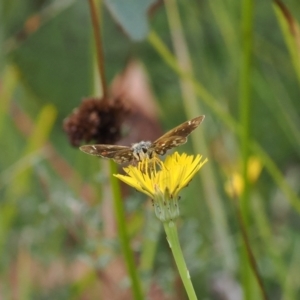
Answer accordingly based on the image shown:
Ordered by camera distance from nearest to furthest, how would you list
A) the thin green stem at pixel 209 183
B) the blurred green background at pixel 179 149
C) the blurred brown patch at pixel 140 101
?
1. the blurred green background at pixel 179 149
2. the thin green stem at pixel 209 183
3. the blurred brown patch at pixel 140 101

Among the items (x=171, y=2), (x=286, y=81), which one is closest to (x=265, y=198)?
(x=286, y=81)

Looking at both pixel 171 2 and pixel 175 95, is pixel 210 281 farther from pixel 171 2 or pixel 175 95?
pixel 175 95

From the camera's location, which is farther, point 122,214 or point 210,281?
point 210,281

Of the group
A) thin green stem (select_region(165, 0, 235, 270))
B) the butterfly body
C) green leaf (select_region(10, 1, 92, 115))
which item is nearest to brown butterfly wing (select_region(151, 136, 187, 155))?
the butterfly body

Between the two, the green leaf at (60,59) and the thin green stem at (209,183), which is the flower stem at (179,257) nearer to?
the thin green stem at (209,183)

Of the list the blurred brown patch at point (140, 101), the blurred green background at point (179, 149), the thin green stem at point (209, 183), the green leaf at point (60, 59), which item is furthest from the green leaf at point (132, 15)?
Answer: the green leaf at point (60, 59)

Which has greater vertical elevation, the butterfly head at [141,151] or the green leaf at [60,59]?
the green leaf at [60,59]

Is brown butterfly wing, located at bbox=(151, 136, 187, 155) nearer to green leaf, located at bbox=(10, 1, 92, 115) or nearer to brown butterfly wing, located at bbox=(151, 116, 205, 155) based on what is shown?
brown butterfly wing, located at bbox=(151, 116, 205, 155)
